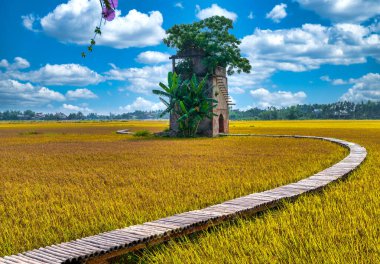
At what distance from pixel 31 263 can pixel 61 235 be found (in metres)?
1.94

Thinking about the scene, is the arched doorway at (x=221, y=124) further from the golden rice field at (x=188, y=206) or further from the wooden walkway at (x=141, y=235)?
the wooden walkway at (x=141, y=235)

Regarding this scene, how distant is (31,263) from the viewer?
343cm

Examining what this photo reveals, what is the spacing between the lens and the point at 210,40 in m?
29.3

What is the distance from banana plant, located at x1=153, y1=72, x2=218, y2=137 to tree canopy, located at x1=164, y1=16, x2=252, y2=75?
214cm

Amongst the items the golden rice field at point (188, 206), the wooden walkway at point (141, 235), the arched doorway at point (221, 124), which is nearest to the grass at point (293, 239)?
the golden rice field at point (188, 206)

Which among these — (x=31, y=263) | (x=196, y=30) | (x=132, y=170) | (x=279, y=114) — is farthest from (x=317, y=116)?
(x=31, y=263)

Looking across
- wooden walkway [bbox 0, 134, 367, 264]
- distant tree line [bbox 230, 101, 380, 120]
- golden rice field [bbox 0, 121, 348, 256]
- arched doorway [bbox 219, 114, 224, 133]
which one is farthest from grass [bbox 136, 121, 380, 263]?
distant tree line [bbox 230, 101, 380, 120]

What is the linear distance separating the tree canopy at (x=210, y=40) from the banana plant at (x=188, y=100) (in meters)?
2.14

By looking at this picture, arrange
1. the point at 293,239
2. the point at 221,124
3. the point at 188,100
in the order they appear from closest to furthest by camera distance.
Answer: the point at 293,239, the point at 188,100, the point at 221,124

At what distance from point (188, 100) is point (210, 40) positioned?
16.3 feet

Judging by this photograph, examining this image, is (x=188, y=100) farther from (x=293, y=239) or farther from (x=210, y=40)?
(x=293, y=239)

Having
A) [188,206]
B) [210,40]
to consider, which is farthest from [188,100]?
[188,206]

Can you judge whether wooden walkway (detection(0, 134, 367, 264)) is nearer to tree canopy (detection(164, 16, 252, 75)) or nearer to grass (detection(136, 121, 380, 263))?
grass (detection(136, 121, 380, 263))

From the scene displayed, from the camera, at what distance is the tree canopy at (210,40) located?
2870 cm
